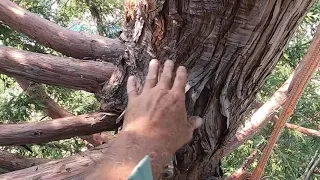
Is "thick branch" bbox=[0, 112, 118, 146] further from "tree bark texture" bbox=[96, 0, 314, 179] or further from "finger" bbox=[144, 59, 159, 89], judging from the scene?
"finger" bbox=[144, 59, 159, 89]

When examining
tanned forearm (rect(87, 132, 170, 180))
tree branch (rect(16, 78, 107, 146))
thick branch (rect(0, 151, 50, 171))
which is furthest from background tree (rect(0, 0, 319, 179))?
thick branch (rect(0, 151, 50, 171))

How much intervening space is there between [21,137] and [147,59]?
538 mm

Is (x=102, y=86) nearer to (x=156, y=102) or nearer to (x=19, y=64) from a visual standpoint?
(x=19, y=64)

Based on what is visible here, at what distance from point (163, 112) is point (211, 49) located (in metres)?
0.18

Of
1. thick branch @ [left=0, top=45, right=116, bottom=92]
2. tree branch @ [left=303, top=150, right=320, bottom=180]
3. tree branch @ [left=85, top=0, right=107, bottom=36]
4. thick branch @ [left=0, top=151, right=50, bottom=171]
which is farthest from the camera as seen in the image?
tree branch @ [left=85, top=0, right=107, bottom=36]

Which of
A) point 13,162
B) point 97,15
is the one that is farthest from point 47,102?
point 97,15

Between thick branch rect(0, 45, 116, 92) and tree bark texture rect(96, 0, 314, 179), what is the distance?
106 millimetres

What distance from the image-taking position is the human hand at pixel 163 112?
930 millimetres

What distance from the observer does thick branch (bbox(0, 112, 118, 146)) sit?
139cm

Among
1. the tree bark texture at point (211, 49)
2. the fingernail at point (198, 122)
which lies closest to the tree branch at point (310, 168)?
the tree bark texture at point (211, 49)

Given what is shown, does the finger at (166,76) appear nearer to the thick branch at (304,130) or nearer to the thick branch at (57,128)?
the thick branch at (57,128)

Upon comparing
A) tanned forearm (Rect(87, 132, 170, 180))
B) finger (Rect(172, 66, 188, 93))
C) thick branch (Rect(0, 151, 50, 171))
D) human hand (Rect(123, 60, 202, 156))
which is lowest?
thick branch (Rect(0, 151, 50, 171))

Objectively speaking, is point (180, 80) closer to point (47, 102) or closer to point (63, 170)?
point (63, 170)

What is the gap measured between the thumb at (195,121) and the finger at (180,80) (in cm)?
9
